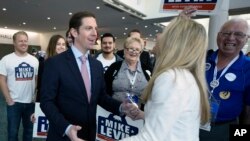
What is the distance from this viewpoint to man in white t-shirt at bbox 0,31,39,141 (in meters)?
3.48

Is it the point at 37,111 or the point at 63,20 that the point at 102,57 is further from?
the point at 63,20

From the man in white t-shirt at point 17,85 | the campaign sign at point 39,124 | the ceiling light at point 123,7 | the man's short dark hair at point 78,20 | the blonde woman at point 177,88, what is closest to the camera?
the blonde woman at point 177,88

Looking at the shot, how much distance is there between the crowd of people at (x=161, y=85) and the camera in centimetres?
118

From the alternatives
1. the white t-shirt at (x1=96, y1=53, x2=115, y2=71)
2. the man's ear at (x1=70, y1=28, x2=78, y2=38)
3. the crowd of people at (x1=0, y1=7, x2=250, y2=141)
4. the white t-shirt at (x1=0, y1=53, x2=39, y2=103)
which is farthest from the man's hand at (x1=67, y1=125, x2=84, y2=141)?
the white t-shirt at (x1=96, y1=53, x2=115, y2=71)

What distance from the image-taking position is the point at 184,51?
4.06 ft

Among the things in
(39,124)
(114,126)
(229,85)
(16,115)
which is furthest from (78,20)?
(16,115)

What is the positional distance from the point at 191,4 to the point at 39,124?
85.7 inches

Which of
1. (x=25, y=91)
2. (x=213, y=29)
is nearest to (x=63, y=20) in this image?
(x=213, y=29)

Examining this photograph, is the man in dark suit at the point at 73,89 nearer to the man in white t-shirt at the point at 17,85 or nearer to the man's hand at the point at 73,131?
the man's hand at the point at 73,131

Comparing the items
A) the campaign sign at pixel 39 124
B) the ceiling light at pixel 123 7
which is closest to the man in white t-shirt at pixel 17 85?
the campaign sign at pixel 39 124

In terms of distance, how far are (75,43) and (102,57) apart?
214 centimetres

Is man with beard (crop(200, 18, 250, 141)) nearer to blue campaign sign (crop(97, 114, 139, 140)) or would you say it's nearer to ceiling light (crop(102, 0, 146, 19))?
blue campaign sign (crop(97, 114, 139, 140))

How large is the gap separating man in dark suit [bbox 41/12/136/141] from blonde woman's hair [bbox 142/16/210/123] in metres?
0.60

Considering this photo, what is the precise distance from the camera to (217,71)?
7.12ft
